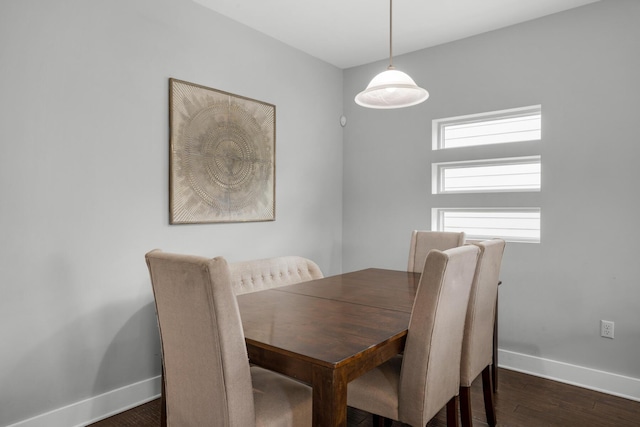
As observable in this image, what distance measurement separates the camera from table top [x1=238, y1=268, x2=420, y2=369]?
1.26 m

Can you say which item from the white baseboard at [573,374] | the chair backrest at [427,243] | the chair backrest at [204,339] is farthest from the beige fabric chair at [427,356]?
the white baseboard at [573,374]

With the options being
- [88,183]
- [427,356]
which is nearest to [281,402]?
[427,356]

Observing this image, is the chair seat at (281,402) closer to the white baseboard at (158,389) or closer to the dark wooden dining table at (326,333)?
the dark wooden dining table at (326,333)

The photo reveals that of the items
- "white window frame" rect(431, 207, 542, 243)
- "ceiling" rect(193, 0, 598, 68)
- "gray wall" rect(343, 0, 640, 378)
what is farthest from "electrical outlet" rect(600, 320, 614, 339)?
"ceiling" rect(193, 0, 598, 68)

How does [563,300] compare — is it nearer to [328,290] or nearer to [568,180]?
[568,180]

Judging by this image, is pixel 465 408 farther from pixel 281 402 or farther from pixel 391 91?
pixel 391 91

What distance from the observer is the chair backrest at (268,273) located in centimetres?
240

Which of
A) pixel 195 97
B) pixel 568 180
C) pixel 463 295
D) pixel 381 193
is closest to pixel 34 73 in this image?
pixel 195 97

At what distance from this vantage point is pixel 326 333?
1405 millimetres

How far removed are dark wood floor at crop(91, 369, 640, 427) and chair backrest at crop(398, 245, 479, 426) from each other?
0.82m

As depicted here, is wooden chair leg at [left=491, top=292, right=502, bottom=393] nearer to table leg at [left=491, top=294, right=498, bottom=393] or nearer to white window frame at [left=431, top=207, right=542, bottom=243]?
table leg at [left=491, top=294, right=498, bottom=393]

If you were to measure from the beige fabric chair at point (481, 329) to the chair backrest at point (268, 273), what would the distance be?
3.76 ft

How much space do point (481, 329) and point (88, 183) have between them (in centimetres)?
222

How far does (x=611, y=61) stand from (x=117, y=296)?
346 centimetres
